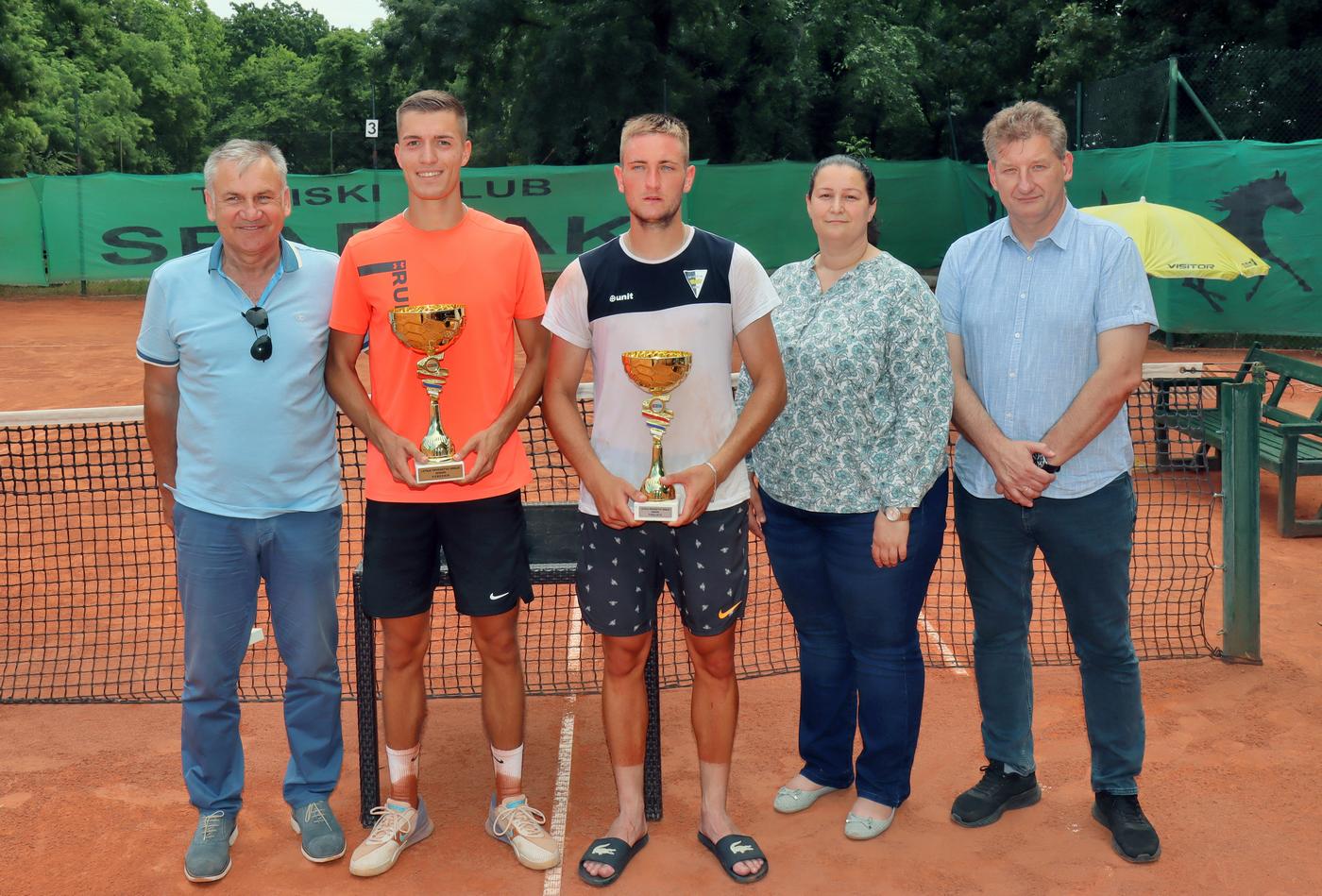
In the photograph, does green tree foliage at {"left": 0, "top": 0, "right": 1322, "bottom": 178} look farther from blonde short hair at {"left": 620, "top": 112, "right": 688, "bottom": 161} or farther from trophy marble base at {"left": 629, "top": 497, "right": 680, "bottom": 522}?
trophy marble base at {"left": 629, "top": 497, "right": 680, "bottom": 522}

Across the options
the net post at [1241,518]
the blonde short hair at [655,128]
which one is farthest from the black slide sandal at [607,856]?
the net post at [1241,518]

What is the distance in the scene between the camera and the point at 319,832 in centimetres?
386

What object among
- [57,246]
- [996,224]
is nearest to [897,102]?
[57,246]

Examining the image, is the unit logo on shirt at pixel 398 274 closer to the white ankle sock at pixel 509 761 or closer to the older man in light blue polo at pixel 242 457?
the older man in light blue polo at pixel 242 457

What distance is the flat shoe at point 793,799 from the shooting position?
4.12 m

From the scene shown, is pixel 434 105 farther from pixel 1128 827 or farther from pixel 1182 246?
pixel 1182 246

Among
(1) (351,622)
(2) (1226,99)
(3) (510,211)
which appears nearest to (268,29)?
(3) (510,211)

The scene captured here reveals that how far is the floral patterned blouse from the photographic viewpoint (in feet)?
11.6

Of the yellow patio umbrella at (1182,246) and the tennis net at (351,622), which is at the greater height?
the yellow patio umbrella at (1182,246)

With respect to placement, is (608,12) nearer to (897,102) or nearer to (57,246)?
(897,102)

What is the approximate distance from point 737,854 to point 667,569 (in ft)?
3.06

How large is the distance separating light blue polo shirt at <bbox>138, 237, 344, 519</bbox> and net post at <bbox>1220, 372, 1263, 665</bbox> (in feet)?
12.9

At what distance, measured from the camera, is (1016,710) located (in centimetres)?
401

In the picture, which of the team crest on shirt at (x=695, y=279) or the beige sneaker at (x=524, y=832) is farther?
the beige sneaker at (x=524, y=832)
